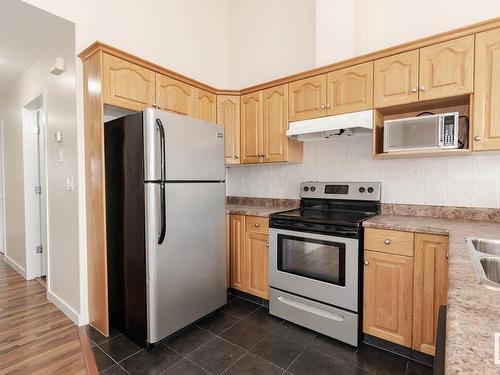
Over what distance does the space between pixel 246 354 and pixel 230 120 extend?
7.25 feet

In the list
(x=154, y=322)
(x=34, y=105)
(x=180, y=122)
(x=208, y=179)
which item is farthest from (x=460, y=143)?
(x=34, y=105)

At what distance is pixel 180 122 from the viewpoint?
2.09 meters

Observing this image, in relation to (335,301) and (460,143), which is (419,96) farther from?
(335,301)

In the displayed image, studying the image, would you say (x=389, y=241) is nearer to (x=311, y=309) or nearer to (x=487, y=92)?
(x=311, y=309)

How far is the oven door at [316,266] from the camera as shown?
1981 millimetres

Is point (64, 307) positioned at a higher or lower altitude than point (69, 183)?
lower

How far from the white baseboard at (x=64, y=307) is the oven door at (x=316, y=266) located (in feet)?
5.58

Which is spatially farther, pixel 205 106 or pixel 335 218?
pixel 205 106

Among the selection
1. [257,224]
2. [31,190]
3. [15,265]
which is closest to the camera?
[257,224]

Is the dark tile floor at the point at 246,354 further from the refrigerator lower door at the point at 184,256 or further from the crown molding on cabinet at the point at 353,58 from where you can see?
the crown molding on cabinet at the point at 353,58

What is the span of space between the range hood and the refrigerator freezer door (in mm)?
700

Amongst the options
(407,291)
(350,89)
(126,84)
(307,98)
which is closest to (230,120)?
(307,98)

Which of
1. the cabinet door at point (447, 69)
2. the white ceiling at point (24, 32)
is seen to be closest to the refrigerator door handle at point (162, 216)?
the white ceiling at point (24, 32)

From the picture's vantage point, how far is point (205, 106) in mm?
2859
